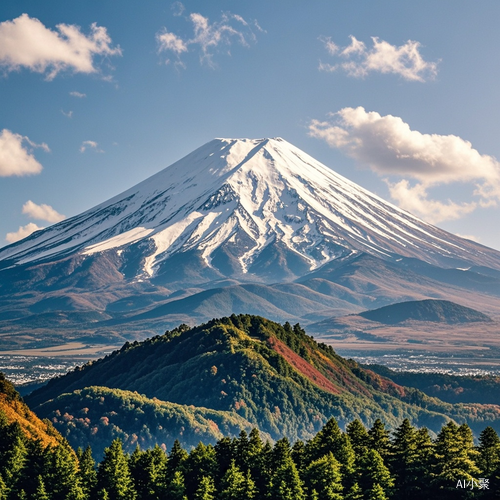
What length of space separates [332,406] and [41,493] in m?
60.5

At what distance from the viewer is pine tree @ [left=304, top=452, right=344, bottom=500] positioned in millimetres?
58875

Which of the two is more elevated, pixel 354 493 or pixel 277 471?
pixel 277 471

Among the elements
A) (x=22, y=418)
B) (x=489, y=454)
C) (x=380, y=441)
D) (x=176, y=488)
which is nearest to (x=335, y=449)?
(x=380, y=441)

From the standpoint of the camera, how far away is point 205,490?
59250 millimetres

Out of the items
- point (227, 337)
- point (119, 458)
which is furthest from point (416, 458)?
point (227, 337)

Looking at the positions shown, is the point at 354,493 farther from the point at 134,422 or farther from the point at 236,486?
the point at 134,422

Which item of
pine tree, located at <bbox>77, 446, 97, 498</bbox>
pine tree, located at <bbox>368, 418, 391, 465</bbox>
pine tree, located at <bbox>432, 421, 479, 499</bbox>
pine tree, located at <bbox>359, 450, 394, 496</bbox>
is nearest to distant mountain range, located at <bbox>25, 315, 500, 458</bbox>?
pine tree, located at <bbox>77, 446, 97, 498</bbox>

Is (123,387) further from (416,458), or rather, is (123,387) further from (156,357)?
(416,458)

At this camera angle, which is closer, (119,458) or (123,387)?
(119,458)

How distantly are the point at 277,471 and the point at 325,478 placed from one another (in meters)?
3.26

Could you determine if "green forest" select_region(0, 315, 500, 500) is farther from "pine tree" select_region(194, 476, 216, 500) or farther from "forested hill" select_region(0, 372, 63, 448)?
"forested hill" select_region(0, 372, 63, 448)

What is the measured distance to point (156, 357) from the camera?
423 feet

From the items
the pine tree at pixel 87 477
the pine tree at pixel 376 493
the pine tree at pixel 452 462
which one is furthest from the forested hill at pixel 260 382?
the pine tree at pixel 452 462

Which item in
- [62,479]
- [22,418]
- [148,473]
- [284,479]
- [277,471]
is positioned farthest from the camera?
[22,418]
